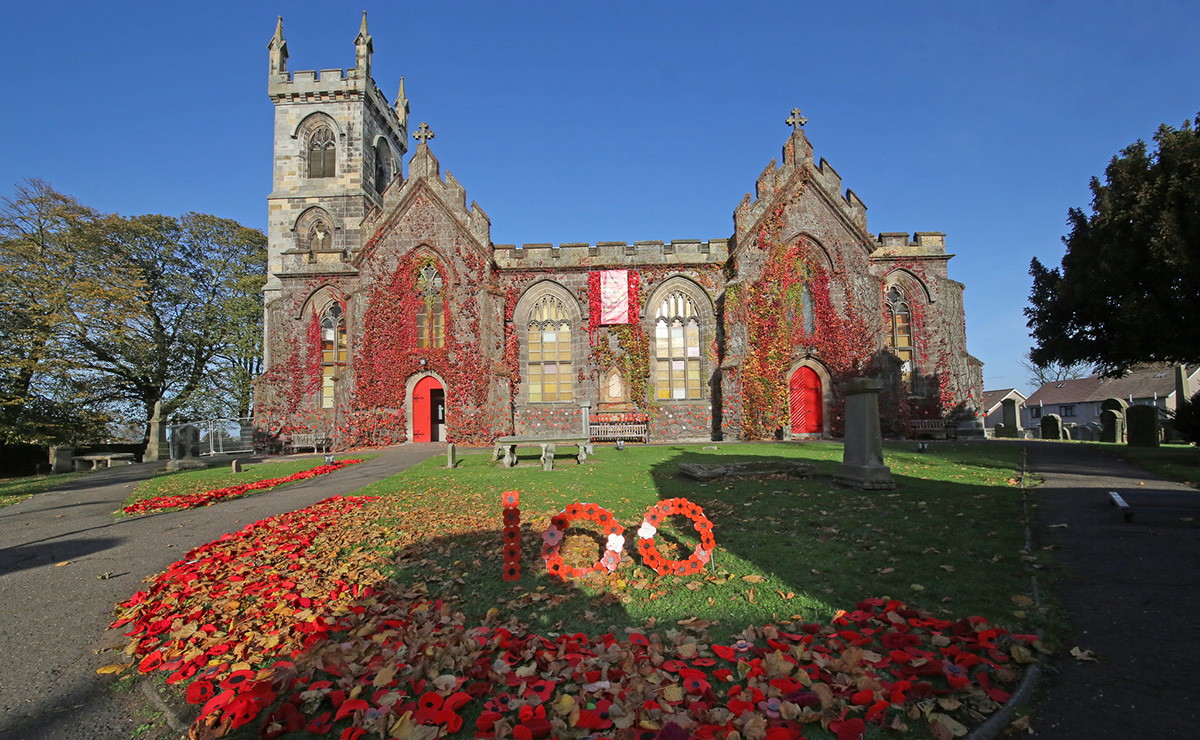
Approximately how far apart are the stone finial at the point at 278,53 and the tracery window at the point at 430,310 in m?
20.0

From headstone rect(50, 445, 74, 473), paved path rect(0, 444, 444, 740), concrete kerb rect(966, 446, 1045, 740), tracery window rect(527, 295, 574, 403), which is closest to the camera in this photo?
concrete kerb rect(966, 446, 1045, 740)

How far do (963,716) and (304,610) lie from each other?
535 centimetres

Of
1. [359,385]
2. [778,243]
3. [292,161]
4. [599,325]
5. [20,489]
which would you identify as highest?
[292,161]

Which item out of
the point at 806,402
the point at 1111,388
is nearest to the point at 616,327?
the point at 806,402

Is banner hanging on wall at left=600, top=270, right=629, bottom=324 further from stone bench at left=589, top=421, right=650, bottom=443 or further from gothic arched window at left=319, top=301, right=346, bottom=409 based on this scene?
gothic arched window at left=319, top=301, right=346, bottom=409

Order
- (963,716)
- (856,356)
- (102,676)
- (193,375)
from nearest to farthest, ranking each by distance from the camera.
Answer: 1. (963,716)
2. (102,676)
3. (856,356)
4. (193,375)

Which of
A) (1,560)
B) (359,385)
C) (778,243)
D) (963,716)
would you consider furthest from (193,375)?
(963,716)

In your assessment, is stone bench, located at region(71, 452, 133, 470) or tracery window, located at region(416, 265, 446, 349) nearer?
stone bench, located at region(71, 452, 133, 470)

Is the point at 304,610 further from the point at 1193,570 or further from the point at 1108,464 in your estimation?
the point at 1108,464

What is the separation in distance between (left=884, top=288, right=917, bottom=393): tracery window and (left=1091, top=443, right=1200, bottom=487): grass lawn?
823 cm

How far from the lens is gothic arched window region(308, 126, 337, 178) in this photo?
110ft

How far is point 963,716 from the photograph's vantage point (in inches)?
126

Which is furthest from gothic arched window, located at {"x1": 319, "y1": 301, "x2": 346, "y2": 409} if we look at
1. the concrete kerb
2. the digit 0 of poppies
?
the concrete kerb

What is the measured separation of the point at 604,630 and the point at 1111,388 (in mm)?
69853
